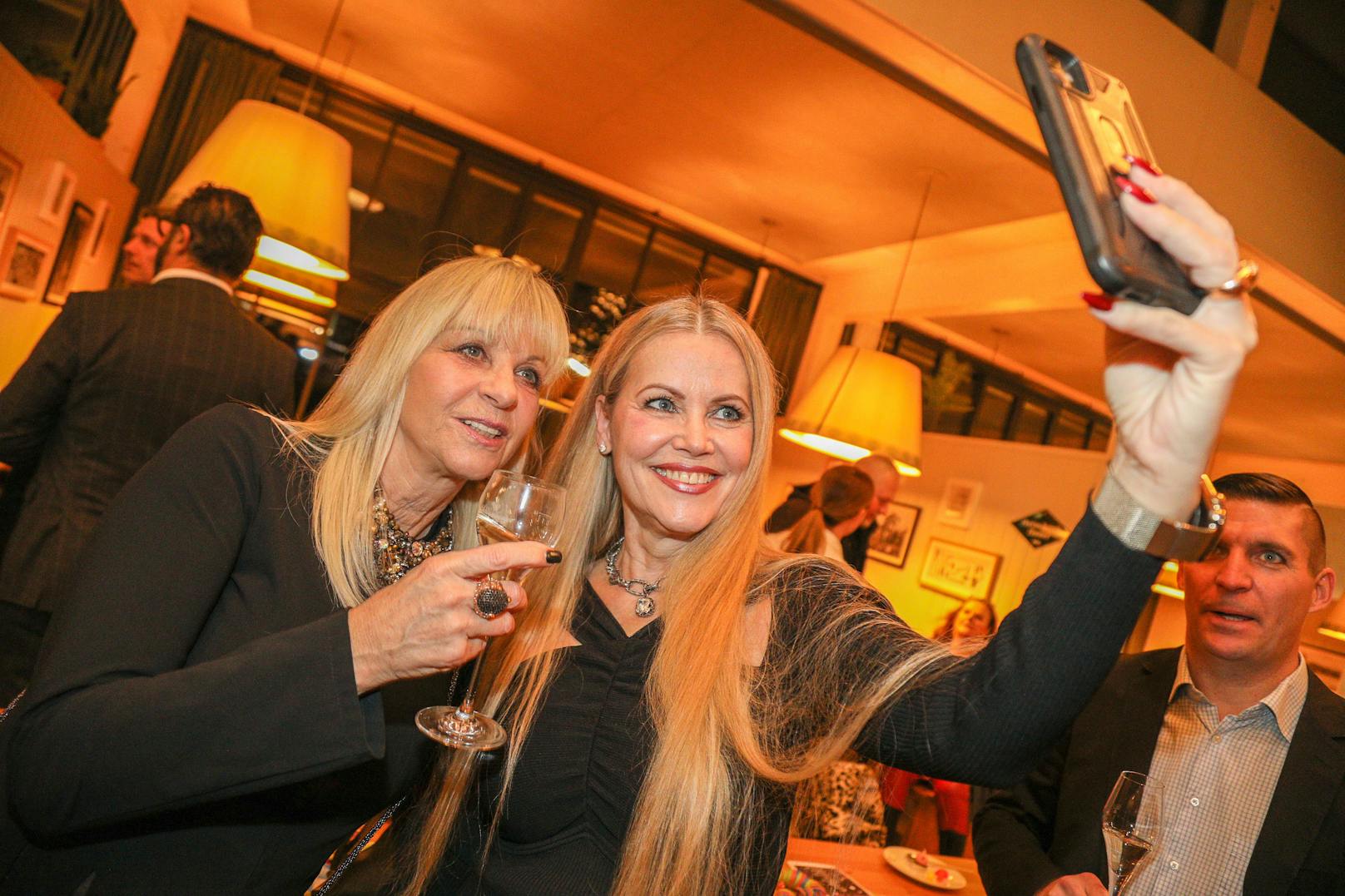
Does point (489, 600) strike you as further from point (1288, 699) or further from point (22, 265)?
point (22, 265)

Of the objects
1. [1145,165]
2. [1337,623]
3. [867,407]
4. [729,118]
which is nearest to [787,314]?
[729,118]

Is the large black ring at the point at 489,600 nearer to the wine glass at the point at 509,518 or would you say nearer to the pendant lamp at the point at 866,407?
the wine glass at the point at 509,518

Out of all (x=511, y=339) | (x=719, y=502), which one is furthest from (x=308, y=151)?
(x=719, y=502)

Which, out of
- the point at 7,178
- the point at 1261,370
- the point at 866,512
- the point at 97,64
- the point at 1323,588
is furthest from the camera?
the point at 1261,370

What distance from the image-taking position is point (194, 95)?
6.25 m

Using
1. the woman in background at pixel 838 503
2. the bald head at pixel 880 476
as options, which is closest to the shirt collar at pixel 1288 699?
the woman in background at pixel 838 503

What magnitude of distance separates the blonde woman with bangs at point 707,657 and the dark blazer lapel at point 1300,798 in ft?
3.75

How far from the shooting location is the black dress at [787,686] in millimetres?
975

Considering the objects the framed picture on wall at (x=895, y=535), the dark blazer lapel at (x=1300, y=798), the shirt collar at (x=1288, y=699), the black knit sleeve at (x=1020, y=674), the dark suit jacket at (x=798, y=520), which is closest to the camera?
the black knit sleeve at (x=1020, y=674)

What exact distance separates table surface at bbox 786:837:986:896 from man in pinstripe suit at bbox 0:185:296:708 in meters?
1.94

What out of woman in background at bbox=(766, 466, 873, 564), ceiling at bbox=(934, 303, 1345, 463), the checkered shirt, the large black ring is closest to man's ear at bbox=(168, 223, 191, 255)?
the large black ring

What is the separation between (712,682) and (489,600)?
47 cm

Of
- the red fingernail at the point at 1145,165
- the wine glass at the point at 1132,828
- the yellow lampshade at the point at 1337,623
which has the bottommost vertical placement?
the wine glass at the point at 1132,828

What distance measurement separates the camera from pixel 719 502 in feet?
5.27
